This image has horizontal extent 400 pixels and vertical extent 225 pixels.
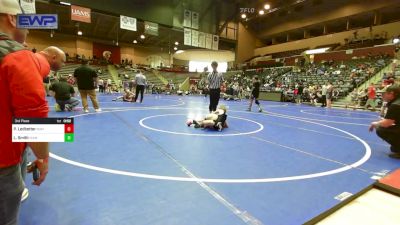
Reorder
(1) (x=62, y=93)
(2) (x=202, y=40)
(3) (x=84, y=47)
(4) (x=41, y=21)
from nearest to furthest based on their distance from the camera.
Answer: (4) (x=41, y=21) → (1) (x=62, y=93) → (2) (x=202, y=40) → (3) (x=84, y=47)

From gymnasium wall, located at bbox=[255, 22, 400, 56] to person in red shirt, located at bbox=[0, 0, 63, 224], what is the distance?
28442mm

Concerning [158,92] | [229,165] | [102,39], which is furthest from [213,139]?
[102,39]

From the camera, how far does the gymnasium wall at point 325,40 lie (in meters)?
23.1

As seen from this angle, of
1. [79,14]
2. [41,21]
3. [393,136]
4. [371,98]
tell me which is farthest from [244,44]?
[393,136]

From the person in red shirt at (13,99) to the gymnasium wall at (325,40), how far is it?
28442 millimetres

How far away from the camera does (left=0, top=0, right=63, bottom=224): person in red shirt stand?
1.02 metres

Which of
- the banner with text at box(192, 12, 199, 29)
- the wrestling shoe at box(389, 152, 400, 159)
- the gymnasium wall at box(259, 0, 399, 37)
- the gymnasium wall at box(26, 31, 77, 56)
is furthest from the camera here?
the gymnasium wall at box(26, 31, 77, 56)

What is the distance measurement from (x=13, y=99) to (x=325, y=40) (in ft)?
106

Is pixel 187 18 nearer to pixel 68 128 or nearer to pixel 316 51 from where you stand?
pixel 316 51

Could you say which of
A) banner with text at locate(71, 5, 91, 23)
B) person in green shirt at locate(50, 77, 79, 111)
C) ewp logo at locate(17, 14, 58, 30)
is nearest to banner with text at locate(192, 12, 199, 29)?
banner with text at locate(71, 5, 91, 23)

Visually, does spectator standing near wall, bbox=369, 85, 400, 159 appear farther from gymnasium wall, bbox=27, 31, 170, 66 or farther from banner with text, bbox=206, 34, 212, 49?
gymnasium wall, bbox=27, 31, 170, 66

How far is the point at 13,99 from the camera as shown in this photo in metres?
1.02

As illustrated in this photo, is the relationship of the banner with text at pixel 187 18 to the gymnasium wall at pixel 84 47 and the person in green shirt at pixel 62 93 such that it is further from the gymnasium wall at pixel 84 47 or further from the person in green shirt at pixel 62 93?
the person in green shirt at pixel 62 93

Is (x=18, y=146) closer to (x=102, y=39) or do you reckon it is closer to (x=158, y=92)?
(x=158, y=92)
